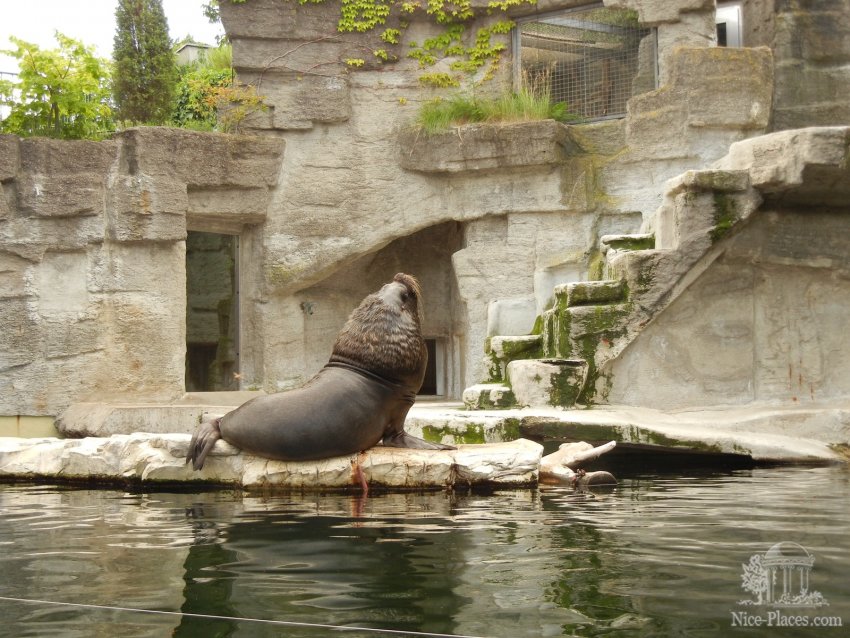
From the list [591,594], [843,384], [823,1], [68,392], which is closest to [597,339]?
[843,384]

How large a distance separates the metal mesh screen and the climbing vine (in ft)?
1.44

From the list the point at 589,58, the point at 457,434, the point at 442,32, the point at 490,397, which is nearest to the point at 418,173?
the point at 442,32

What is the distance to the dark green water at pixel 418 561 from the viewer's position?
280 cm

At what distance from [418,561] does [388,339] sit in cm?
284

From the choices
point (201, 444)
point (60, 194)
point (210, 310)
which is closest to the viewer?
point (201, 444)

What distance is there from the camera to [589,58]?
13.7m

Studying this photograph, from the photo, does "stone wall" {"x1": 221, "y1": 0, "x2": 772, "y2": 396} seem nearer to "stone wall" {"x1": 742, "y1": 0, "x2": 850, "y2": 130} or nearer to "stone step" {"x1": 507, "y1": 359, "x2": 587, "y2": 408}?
"stone wall" {"x1": 742, "y1": 0, "x2": 850, "y2": 130}

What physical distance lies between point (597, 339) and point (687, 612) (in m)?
5.87

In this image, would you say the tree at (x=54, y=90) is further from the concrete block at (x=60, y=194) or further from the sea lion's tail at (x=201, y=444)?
the sea lion's tail at (x=201, y=444)

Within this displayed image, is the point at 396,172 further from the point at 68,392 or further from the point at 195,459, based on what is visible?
the point at 195,459

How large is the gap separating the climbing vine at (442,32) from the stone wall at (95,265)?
9.31 ft

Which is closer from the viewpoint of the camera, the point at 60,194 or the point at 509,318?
the point at 60,194

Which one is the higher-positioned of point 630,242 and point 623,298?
point 630,242

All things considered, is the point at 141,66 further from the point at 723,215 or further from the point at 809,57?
the point at 809,57
